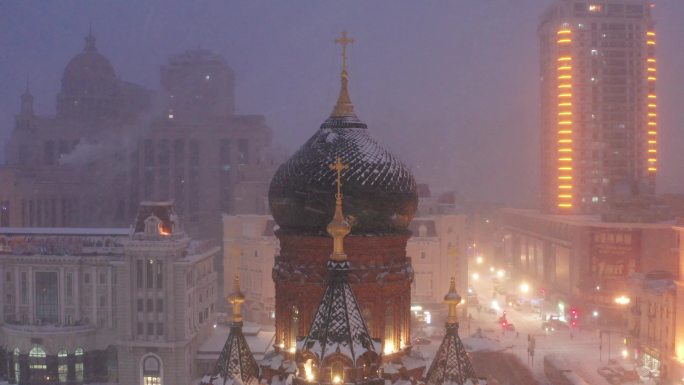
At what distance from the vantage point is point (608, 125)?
88938 millimetres

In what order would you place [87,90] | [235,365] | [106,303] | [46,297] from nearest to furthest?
1. [235,365]
2. [106,303]
3. [46,297]
4. [87,90]

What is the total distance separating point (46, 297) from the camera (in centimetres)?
5606

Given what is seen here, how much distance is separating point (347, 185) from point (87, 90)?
314 feet

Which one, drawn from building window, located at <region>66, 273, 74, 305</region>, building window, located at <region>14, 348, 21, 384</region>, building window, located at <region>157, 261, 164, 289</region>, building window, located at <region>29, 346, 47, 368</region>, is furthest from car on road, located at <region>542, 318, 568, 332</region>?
building window, located at <region>14, 348, 21, 384</region>

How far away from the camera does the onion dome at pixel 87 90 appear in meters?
102

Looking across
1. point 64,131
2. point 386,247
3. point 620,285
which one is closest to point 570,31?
point 620,285

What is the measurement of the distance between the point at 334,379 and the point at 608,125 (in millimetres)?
83945

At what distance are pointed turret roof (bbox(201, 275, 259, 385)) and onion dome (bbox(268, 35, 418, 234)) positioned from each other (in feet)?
9.48

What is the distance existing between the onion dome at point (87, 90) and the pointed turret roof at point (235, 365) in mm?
92276

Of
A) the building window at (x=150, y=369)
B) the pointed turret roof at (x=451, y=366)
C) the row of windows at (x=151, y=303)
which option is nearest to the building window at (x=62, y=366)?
the building window at (x=150, y=369)

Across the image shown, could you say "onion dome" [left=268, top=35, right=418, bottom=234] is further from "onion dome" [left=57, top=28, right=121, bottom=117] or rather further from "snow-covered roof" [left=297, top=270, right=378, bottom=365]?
"onion dome" [left=57, top=28, right=121, bottom=117]

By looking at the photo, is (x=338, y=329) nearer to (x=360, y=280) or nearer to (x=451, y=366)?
(x=360, y=280)

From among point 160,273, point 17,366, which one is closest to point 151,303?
point 160,273

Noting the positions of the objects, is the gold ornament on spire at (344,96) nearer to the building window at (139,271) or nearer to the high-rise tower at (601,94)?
the building window at (139,271)
